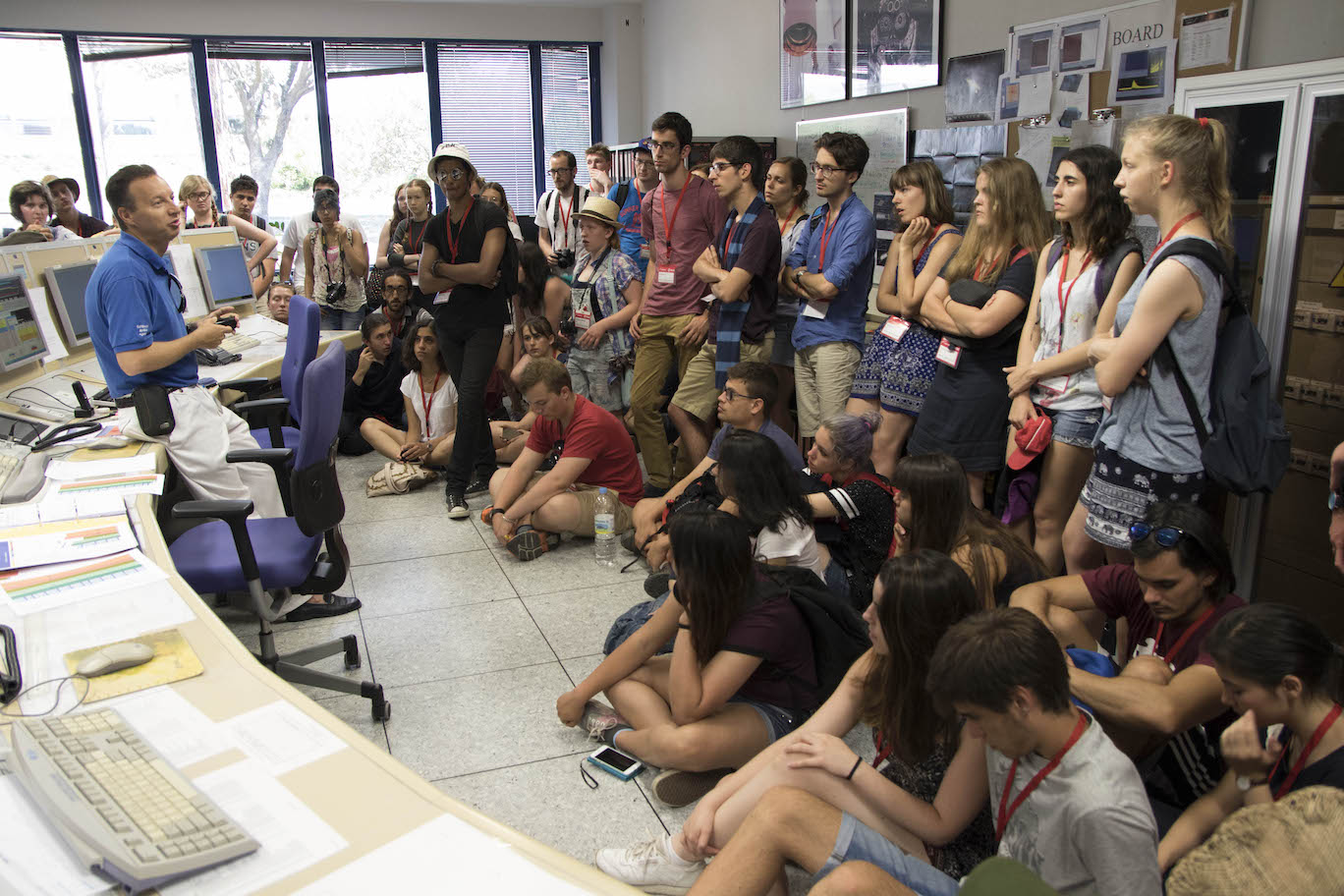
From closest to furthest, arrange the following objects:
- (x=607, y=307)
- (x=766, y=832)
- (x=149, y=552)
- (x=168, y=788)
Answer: (x=168, y=788), (x=766, y=832), (x=149, y=552), (x=607, y=307)

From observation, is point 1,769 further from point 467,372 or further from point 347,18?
point 347,18

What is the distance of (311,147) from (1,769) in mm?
8524

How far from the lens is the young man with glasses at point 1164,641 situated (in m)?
1.65

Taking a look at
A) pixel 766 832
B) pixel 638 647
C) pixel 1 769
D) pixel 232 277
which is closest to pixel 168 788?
pixel 1 769

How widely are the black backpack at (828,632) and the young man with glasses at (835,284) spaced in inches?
60.0

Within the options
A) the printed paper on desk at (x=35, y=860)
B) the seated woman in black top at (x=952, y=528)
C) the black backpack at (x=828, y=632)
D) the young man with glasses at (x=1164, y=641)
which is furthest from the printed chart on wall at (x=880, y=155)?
the printed paper on desk at (x=35, y=860)

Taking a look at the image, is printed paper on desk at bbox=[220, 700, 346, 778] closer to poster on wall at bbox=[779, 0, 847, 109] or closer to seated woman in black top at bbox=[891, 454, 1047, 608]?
seated woman in black top at bbox=[891, 454, 1047, 608]

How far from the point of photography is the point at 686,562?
2.15m

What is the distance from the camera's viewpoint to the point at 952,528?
87.9 inches

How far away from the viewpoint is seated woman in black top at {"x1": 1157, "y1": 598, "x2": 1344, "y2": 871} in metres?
1.39

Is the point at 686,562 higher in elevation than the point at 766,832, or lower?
higher

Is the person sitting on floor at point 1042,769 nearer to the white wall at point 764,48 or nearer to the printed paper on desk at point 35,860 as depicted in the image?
the printed paper on desk at point 35,860

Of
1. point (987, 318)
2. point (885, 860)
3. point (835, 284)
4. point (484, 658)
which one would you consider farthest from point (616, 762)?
point (835, 284)

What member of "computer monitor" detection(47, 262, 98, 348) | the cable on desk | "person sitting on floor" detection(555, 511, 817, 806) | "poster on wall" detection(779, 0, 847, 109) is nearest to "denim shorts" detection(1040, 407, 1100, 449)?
"person sitting on floor" detection(555, 511, 817, 806)
